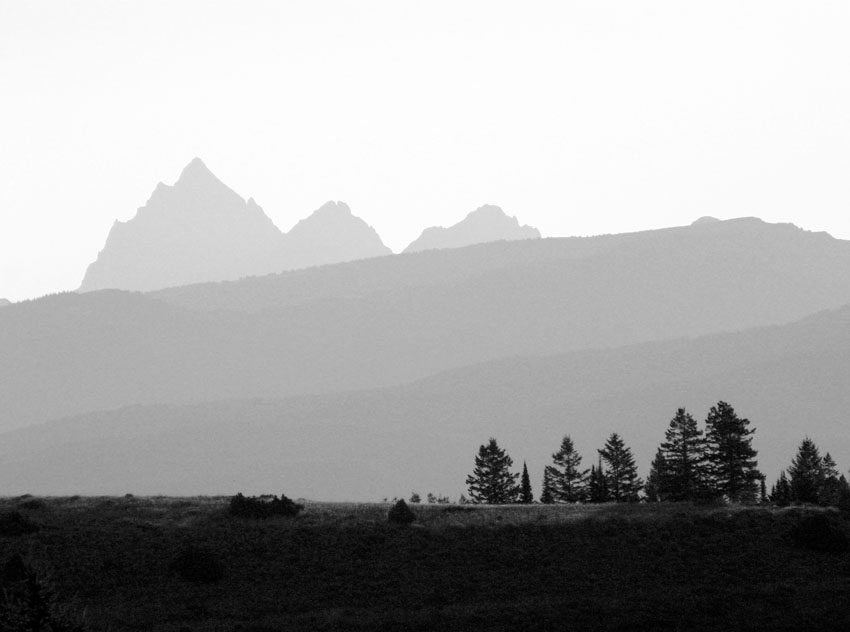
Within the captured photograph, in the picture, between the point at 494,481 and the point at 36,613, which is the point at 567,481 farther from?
the point at 36,613

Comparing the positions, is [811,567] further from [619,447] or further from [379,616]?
[619,447]

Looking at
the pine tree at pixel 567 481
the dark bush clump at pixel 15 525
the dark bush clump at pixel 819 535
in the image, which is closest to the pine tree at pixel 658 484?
the pine tree at pixel 567 481

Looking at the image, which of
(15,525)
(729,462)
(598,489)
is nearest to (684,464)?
(729,462)

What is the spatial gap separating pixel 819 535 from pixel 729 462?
2158 centimetres

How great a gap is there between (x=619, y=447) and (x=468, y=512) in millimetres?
26513

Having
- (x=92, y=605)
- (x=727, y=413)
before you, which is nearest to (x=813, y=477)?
(x=727, y=413)

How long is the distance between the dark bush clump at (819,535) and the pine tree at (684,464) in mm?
20183

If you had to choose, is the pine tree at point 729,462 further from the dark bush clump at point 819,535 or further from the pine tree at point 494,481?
the dark bush clump at point 819,535

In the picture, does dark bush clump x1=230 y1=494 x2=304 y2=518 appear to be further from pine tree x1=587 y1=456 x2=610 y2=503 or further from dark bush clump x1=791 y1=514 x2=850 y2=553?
A: pine tree x1=587 y1=456 x2=610 y2=503

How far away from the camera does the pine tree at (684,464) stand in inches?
2783

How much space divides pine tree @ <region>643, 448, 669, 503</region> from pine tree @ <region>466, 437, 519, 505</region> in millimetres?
10838

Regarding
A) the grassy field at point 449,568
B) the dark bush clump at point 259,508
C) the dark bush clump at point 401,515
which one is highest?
the dark bush clump at point 259,508

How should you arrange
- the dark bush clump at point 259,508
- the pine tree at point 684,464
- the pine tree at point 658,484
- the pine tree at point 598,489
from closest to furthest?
1. the dark bush clump at point 259,508
2. the pine tree at point 684,464
3. the pine tree at point 658,484
4. the pine tree at point 598,489

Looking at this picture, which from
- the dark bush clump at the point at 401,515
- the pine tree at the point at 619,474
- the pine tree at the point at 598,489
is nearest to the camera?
the dark bush clump at the point at 401,515
